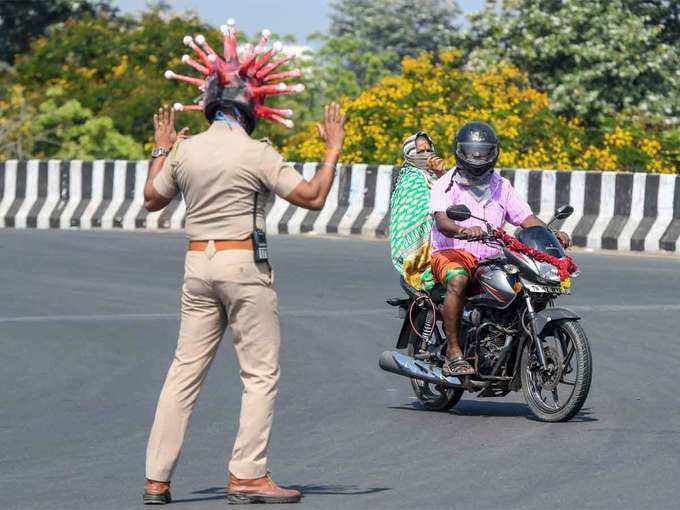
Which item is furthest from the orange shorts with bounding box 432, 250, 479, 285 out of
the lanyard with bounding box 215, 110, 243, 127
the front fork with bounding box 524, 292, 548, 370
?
the lanyard with bounding box 215, 110, 243, 127

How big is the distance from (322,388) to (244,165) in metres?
4.15

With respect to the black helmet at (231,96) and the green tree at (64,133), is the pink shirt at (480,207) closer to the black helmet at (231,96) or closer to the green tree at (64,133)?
the black helmet at (231,96)

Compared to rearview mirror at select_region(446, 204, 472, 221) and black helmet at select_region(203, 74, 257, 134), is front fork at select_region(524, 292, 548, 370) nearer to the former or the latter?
rearview mirror at select_region(446, 204, 472, 221)

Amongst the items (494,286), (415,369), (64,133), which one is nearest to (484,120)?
(64,133)

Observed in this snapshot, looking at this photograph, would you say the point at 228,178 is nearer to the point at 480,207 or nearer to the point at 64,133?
the point at 480,207

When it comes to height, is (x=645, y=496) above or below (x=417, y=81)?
below

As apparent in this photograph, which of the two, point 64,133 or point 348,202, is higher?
point 64,133

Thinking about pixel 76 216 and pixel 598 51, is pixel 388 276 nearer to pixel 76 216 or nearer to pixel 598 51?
pixel 76 216

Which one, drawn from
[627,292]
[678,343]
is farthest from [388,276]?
[678,343]

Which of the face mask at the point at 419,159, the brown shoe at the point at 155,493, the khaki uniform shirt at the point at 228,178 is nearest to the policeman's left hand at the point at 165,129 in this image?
the khaki uniform shirt at the point at 228,178

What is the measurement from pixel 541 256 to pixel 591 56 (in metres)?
27.1

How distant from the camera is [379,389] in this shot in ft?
37.8

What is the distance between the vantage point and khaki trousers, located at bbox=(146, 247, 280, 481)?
7.55 m

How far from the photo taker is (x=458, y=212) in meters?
9.91
